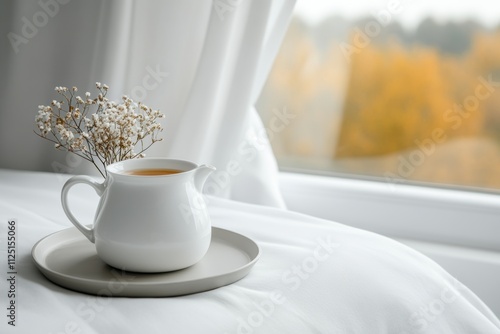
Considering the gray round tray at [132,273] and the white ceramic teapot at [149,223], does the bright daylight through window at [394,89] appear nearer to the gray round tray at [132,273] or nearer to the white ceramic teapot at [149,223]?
the gray round tray at [132,273]

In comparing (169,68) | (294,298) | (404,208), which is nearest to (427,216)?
(404,208)

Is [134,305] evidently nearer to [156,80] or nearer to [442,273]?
[442,273]

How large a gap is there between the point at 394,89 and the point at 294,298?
111 cm

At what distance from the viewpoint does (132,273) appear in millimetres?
884

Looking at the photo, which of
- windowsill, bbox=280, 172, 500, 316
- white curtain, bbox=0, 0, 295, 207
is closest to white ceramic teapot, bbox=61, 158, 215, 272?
white curtain, bbox=0, 0, 295, 207

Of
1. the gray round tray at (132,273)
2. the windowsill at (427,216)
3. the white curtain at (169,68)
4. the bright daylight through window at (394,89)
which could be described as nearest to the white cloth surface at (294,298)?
the gray round tray at (132,273)

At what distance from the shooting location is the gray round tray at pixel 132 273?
0.83m

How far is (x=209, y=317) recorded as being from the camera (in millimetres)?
791

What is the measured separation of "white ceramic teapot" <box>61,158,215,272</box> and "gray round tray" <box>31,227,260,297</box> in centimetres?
2

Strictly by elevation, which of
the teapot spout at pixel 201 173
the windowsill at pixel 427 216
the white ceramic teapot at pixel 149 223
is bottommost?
the windowsill at pixel 427 216

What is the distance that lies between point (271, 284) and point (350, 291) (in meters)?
0.11

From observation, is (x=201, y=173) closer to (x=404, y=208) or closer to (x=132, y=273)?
(x=132, y=273)

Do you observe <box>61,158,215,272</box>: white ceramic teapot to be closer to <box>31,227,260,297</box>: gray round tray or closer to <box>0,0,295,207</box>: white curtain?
<box>31,227,260,297</box>: gray round tray

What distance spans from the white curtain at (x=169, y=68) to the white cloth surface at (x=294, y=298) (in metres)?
0.52
